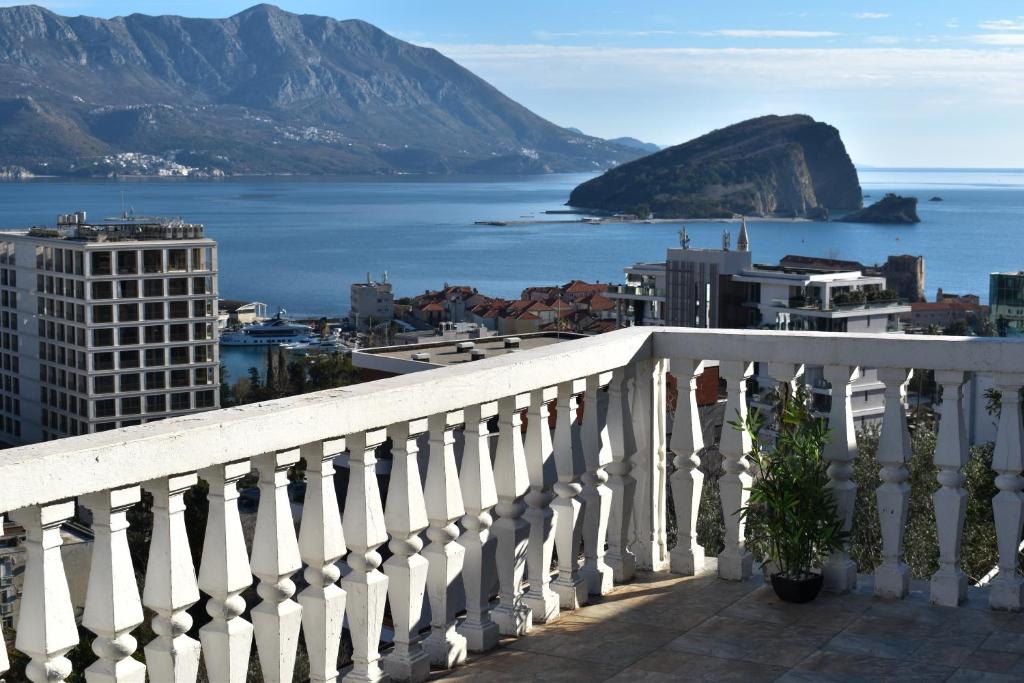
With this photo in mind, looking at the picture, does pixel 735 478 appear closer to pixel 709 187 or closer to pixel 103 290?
pixel 103 290

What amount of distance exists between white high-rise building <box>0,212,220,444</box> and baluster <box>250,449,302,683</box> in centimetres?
4952

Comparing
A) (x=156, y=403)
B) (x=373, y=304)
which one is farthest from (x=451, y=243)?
(x=156, y=403)

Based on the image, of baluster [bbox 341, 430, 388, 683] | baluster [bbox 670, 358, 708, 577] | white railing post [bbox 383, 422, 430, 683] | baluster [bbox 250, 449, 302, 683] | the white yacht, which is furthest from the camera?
the white yacht

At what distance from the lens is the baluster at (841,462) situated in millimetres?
3561

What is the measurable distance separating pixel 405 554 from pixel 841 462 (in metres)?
1.40

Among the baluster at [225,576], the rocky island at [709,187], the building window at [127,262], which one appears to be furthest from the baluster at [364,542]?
the rocky island at [709,187]

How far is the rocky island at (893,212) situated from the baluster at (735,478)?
182m

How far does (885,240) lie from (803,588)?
156 metres

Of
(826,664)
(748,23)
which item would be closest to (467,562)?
(826,664)

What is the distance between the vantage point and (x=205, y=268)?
52.8m

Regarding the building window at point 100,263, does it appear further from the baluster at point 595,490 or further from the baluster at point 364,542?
the baluster at point 364,542

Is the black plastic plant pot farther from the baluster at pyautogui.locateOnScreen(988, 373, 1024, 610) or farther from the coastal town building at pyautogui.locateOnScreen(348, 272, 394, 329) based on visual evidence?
the coastal town building at pyautogui.locateOnScreen(348, 272, 394, 329)

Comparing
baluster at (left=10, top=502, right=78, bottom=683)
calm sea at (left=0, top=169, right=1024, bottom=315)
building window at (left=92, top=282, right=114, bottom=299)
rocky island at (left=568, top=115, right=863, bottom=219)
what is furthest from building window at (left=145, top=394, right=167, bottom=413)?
rocky island at (left=568, top=115, right=863, bottom=219)

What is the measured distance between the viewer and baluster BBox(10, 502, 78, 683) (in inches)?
74.9
